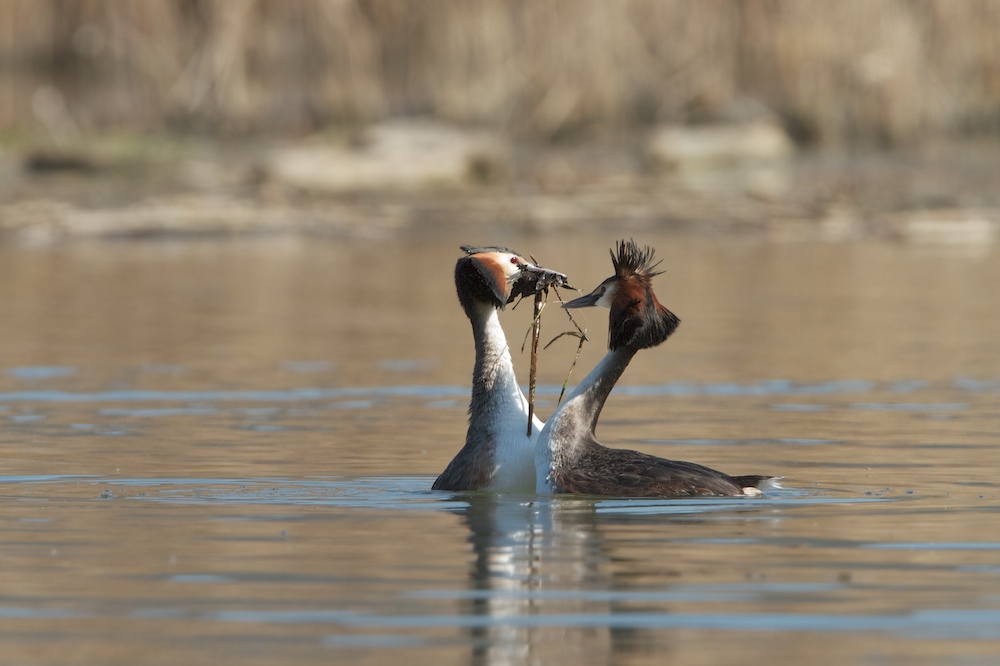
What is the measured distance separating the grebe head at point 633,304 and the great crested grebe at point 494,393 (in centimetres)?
22

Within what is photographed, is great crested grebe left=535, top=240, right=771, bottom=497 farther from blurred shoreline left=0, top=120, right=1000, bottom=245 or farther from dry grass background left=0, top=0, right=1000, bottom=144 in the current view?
dry grass background left=0, top=0, right=1000, bottom=144

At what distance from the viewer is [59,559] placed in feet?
21.6

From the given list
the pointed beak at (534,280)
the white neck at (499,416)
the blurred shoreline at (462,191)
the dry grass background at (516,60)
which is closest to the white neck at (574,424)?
the white neck at (499,416)

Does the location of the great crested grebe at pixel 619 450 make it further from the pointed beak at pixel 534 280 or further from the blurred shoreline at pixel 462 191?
the blurred shoreline at pixel 462 191

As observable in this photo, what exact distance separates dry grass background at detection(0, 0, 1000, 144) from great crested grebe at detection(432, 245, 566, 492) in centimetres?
1853

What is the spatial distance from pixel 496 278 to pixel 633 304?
63cm

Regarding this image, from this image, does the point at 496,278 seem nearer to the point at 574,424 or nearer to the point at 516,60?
the point at 574,424

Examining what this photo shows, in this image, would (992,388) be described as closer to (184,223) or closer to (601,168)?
(184,223)

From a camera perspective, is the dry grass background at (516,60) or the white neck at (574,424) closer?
the white neck at (574,424)

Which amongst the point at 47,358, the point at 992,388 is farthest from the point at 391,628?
the point at 47,358

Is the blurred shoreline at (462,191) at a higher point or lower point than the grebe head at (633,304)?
higher

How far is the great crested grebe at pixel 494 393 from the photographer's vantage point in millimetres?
8297

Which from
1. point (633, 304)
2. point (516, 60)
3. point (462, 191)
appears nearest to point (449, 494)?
point (633, 304)

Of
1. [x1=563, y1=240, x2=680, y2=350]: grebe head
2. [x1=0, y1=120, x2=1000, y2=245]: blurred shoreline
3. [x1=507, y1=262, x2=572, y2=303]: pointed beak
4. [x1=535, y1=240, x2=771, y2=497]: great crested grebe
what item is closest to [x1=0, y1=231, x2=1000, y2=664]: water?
[x1=535, y1=240, x2=771, y2=497]: great crested grebe
